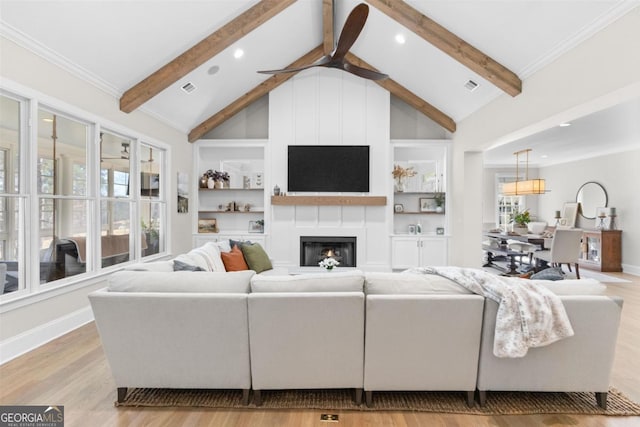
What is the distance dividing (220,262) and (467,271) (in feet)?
8.31

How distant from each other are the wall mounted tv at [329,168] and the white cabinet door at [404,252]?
44.3 inches

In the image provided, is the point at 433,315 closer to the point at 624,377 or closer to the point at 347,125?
the point at 624,377

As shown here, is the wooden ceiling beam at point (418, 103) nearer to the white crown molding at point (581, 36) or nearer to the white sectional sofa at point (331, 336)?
the white crown molding at point (581, 36)

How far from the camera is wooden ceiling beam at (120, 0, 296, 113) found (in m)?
4.00

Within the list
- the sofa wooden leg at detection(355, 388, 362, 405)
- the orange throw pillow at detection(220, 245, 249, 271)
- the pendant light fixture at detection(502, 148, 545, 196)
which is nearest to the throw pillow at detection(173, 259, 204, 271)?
the orange throw pillow at detection(220, 245, 249, 271)

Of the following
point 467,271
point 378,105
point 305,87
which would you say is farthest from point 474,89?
point 467,271

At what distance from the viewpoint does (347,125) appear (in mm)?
6262

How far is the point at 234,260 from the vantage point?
393cm

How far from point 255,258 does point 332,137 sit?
2945mm

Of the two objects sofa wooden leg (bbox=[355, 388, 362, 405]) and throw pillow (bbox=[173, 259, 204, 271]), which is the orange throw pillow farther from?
sofa wooden leg (bbox=[355, 388, 362, 405])

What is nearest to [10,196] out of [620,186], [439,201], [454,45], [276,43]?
[276,43]

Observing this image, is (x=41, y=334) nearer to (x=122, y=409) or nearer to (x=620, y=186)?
(x=122, y=409)

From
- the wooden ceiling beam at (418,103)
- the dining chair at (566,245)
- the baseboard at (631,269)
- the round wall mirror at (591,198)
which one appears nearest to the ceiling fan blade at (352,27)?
the wooden ceiling beam at (418,103)

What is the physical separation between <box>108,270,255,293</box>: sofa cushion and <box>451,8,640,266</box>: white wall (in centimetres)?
331
